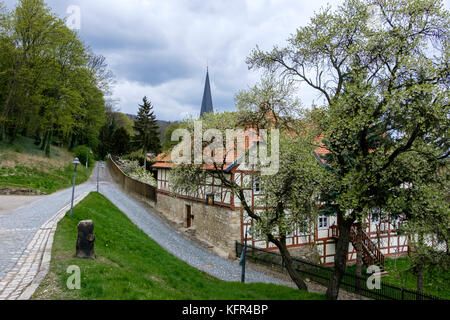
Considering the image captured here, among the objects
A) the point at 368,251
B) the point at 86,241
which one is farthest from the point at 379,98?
the point at 368,251

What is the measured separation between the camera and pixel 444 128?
22.6 feet

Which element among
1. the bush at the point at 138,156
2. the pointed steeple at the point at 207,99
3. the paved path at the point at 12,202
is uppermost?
the pointed steeple at the point at 207,99

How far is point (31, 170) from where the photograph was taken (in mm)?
24109

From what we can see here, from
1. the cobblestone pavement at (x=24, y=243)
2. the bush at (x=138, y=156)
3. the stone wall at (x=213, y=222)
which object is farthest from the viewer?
the bush at (x=138, y=156)

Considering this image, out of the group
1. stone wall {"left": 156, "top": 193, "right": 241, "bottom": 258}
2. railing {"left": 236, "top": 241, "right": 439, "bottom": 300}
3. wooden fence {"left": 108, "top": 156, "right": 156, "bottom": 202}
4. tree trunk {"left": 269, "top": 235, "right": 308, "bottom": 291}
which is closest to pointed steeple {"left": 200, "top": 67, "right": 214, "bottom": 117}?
wooden fence {"left": 108, "top": 156, "right": 156, "bottom": 202}

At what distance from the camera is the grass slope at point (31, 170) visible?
21.3 m

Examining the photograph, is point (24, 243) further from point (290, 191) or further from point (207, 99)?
point (207, 99)

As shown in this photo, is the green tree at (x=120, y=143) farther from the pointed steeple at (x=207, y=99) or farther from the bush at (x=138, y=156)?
the pointed steeple at (x=207, y=99)

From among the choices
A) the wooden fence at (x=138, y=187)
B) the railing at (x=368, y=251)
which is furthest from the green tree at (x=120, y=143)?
the railing at (x=368, y=251)

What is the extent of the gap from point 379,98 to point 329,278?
9474mm

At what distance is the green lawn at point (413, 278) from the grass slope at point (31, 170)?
885 inches

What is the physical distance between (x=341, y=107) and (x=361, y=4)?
362 centimetres
